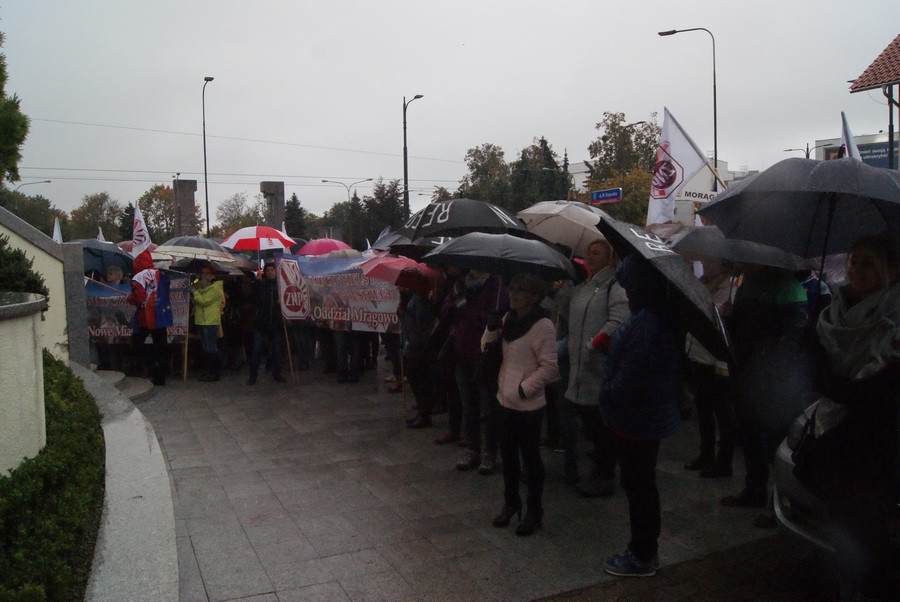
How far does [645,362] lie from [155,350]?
9.49 meters

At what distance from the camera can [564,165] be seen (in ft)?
222

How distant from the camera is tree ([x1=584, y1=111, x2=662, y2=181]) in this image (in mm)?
44594

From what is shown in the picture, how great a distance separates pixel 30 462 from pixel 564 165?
218 feet

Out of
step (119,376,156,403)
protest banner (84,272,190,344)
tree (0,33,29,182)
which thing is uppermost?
tree (0,33,29,182)

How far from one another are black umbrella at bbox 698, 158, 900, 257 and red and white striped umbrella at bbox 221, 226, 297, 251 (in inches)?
359

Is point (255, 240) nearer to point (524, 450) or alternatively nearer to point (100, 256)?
point (100, 256)

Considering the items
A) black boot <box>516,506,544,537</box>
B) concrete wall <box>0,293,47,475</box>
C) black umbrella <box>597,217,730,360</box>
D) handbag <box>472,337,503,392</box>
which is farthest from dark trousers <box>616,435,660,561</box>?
concrete wall <box>0,293,47,475</box>

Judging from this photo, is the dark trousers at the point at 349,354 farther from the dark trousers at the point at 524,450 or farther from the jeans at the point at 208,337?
the dark trousers at the point at 524,450

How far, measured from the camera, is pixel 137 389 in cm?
1048

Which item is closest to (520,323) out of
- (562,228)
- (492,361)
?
(492,361)

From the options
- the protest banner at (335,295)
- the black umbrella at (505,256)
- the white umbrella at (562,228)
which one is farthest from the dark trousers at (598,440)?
the protest banner at (335,295)

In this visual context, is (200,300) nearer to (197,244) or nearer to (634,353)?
(197,244)

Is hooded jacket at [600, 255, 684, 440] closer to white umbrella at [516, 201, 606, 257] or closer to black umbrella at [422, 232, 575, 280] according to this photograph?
black umbrella at [422, 232, 575, 280]

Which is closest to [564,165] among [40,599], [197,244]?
[197,244]
